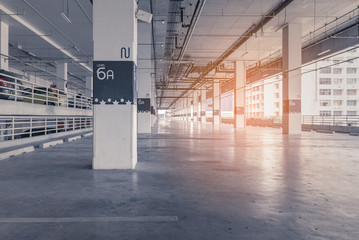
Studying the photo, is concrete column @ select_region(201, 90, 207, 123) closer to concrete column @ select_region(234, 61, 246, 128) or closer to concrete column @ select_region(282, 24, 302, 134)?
concrete column @ select_region(234, 61, 246, 128)

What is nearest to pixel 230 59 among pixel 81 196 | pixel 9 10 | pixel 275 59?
pixel 275 59

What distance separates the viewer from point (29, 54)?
72.3 feet

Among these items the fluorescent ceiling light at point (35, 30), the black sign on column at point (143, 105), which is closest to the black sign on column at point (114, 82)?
the fluorescent ceiling light at point (35, 30)

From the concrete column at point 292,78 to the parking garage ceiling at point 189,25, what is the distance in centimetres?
72

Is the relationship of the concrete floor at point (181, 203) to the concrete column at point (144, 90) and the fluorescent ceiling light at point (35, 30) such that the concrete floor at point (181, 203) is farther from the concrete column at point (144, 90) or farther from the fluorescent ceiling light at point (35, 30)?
the concrete column at point (144, 90)

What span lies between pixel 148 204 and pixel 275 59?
2401 centimetres

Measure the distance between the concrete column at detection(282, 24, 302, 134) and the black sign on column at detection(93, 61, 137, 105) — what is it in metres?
12.9

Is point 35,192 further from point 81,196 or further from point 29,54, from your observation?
point 29,54

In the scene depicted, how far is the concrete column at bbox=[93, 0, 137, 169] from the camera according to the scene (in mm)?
5281

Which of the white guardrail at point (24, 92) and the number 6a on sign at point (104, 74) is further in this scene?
the white guardrail at point (24, 92)

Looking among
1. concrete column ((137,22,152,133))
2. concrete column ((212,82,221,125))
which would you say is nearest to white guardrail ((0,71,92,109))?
concrete column ((137,22,152,133))

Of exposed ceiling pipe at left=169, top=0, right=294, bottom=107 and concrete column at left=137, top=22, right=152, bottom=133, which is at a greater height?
exposed ceiling pipe at left=169, top=0, right=294, bottom=107

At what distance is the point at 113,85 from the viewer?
5.30 meters

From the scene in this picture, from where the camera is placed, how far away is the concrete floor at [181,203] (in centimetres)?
233
